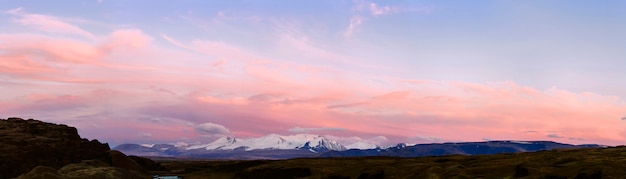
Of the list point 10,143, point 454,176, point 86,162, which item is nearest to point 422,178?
point 454,176

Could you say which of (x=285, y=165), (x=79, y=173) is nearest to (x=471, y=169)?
(x=285, y=165)

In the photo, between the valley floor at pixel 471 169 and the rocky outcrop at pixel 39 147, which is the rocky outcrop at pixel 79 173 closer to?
the rocky outcrop at pixel 39 147

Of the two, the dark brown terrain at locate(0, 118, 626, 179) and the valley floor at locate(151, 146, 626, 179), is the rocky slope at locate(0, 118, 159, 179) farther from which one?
the valley floor at locate(151, 146, 626, 179)

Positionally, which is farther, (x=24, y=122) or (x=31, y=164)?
(x=24, y=122)

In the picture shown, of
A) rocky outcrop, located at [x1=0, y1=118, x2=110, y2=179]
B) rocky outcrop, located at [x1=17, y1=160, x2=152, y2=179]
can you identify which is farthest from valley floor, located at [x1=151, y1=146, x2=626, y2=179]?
rocky outcrop, located at [x1=0, y1=118, x2=110, y2=179]

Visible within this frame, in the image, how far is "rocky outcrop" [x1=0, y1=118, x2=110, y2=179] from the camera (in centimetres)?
14888

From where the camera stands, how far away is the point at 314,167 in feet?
534

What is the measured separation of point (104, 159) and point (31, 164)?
2750 centimetres

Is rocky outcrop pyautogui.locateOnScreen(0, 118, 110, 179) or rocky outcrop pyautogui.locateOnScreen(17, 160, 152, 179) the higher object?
rocky outcrop pyautogui.locateOnScreen(0, 118, 110, 179)

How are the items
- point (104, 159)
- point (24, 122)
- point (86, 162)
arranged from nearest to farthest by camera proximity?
point (86, 162) < point (104, 159) < point (24, 122)

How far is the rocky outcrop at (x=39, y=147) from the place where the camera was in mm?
148875

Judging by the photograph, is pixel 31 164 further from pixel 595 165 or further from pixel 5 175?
pixel 595 165

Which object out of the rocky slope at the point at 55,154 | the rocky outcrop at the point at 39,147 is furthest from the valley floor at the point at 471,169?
the rocky outcrop at the point at 39,147

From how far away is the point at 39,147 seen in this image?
161625mm
